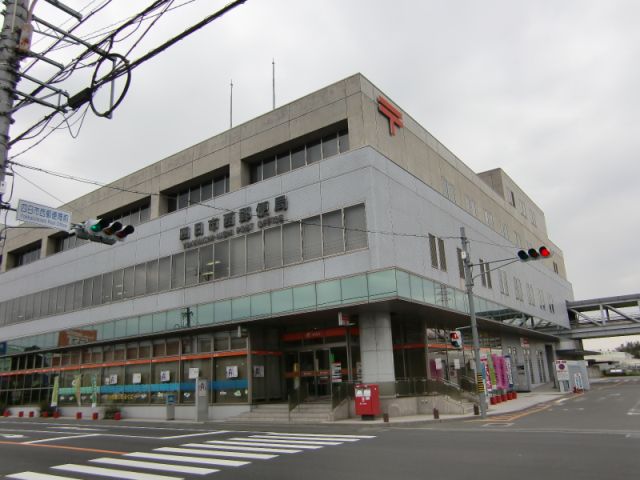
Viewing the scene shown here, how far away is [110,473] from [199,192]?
915 inches

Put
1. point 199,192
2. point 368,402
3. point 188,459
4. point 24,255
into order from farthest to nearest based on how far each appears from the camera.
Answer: point 24,255
point 199,192
point 368,402
point 188,459

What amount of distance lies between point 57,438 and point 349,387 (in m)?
11.7

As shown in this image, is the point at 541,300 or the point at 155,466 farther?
the point at 541,300

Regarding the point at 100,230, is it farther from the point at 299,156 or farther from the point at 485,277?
the point at 485,277

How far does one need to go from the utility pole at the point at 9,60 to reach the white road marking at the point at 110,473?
575 cm

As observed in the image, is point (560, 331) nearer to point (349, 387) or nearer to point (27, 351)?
point (349, 387)

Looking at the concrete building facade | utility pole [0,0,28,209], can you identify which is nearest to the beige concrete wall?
the concrete building facade

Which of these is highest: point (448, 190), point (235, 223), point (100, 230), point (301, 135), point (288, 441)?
point (301, 135)

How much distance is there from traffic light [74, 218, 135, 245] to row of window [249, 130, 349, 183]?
1650 centimetres

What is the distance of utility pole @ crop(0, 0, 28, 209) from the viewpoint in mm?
9156

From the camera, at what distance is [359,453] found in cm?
1198

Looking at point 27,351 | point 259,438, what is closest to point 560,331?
point 259,438

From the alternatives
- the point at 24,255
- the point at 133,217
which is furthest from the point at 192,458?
the point at 24,255

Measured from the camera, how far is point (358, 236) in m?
23.3
